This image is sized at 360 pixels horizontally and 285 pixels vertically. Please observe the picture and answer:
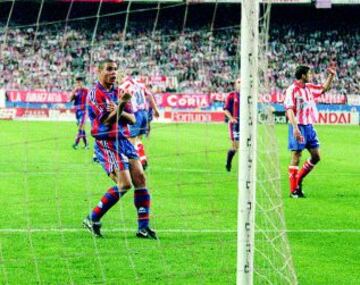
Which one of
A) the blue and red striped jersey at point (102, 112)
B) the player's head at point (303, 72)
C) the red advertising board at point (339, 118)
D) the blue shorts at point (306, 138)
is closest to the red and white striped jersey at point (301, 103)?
the blue shorts at point (306, 138)

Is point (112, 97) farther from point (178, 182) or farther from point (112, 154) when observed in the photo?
point (178, 182)

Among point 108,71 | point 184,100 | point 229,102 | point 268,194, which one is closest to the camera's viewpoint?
point 268,194

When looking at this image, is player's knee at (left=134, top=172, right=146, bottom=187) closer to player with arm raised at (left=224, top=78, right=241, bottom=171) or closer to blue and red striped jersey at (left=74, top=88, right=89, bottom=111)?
player with arm raised at (left=224, top=78, right=241, bottom=171)

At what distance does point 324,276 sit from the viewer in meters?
8.08

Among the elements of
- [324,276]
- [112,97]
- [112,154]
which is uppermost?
[112,97]

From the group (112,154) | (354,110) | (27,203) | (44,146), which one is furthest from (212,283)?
(354,110)

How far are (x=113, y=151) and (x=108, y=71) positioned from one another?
2.92 feet

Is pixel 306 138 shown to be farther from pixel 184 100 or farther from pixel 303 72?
pixel 184 100

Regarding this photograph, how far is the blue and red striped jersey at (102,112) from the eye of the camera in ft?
32.3

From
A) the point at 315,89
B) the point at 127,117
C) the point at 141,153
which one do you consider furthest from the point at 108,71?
the point at 141,153

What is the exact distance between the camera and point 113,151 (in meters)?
9.95

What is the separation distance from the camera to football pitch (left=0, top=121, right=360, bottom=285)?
8.10 metres

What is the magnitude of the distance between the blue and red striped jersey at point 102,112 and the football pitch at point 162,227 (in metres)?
1.06

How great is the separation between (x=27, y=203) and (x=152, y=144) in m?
14.3
